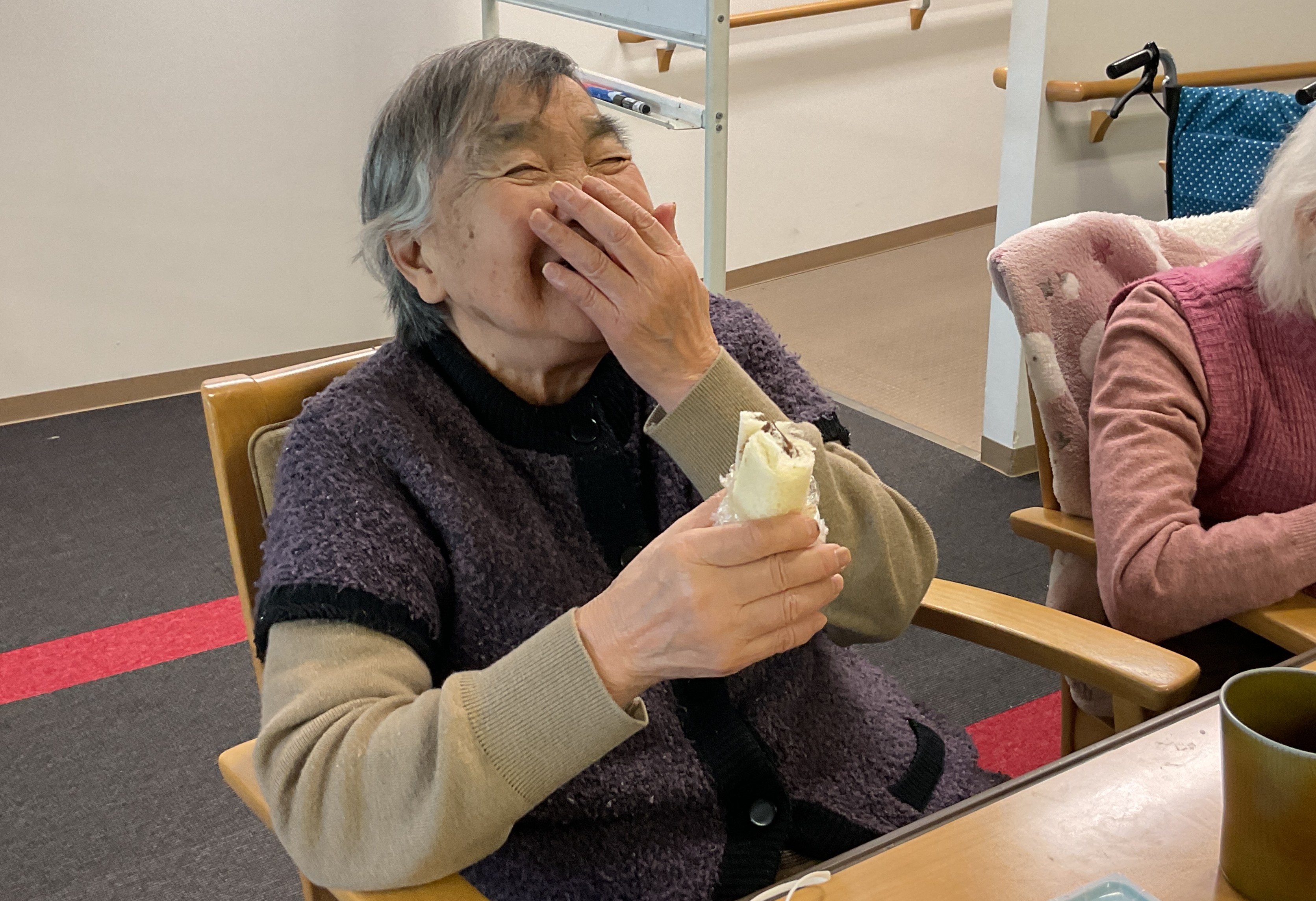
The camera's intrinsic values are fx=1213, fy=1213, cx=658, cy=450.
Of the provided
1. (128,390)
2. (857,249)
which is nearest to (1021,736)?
(128,390)

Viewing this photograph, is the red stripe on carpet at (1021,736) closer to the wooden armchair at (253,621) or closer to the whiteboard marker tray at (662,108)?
the wooden armchair at (253,621)

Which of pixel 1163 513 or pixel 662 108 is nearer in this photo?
pixel 1163 513

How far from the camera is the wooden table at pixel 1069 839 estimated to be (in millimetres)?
747

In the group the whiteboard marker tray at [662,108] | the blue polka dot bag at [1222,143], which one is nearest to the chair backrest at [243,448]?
the whiteboard marker tray at [662,108]

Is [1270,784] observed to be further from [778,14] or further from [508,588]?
[778,14]

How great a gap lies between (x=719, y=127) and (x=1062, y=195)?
1.12 meters

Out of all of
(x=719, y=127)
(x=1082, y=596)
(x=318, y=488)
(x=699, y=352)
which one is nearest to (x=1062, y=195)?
(x=719, y=127)

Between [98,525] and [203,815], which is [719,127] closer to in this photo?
[203,815]

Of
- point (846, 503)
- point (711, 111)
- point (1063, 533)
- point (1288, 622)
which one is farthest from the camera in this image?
point (711, 111)

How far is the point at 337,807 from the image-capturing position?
2.85 feet

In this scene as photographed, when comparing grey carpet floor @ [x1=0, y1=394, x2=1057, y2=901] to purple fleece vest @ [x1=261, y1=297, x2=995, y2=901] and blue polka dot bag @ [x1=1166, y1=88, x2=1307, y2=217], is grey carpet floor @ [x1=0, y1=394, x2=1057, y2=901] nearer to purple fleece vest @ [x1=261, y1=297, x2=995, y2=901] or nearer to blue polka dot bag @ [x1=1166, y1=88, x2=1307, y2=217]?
blue polka dot bag @ [x1=1166, y1=88, x2=1307, y2=217]

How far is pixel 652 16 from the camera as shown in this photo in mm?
2521

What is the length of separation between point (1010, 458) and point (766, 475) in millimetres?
2569

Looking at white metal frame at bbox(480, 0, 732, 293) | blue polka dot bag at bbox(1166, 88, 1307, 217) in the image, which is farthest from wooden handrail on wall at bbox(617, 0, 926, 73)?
blue polka dot bag at bbox(1166, 88, 1307, 217)
